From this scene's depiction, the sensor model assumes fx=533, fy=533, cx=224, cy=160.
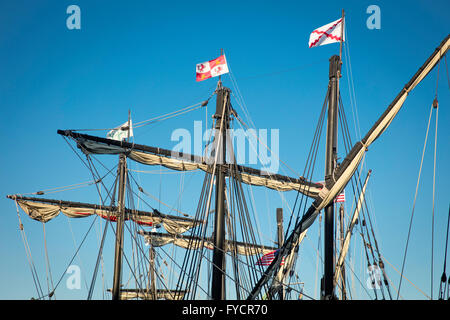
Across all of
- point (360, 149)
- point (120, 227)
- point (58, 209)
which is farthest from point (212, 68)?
point (58, 209)

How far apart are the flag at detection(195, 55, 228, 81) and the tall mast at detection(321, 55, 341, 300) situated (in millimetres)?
7852

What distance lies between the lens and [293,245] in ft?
70.5

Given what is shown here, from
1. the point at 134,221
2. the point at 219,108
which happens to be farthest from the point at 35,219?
the point at 219,108

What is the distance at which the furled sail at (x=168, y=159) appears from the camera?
95.6 feet

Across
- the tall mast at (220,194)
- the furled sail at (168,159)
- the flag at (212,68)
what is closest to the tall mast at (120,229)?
the furled sail at (168,159)

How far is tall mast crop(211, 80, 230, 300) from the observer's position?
72.1 feet

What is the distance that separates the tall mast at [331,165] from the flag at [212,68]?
309 inches

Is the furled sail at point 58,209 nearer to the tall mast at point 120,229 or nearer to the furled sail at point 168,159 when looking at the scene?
the tall mast at point 120,229

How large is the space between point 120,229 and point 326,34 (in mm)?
19551

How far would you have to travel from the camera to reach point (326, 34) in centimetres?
2253
